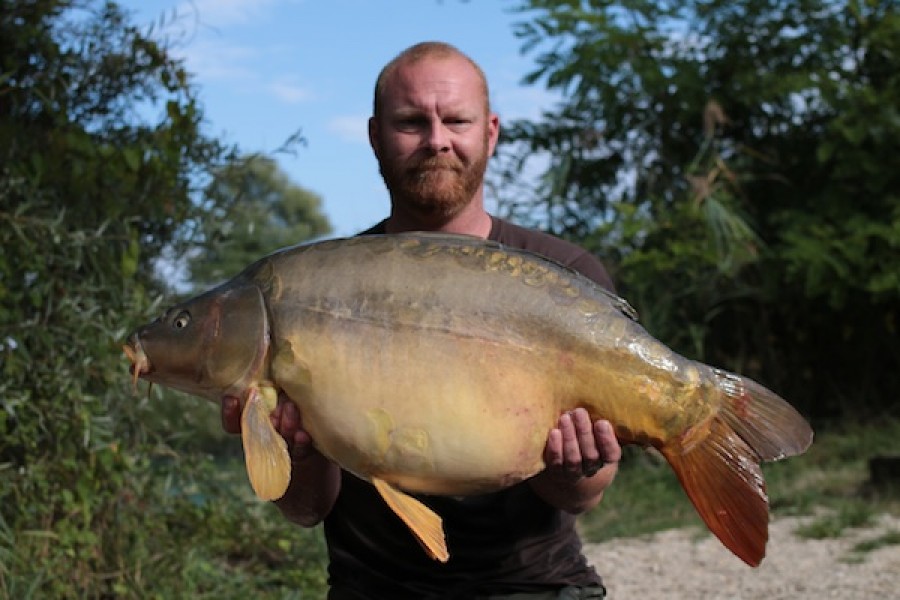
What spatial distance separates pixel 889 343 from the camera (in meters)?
8.09

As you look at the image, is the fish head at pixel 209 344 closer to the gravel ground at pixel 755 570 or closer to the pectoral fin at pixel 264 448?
the pectoral fin at pixel 264 448

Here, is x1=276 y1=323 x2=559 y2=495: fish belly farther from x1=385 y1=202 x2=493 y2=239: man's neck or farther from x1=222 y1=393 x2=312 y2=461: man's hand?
x1=385 y1=202 x2=493 y2=239: man's neck

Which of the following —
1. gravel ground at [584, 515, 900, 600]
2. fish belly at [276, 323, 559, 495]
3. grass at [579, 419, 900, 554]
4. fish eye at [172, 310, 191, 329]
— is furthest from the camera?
grass at [579, 419, 900, 554]

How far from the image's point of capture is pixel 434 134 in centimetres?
213

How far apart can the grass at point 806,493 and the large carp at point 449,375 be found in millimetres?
3616

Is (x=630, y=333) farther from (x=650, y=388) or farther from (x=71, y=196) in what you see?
(x=71, y=196)

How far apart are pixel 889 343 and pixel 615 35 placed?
2846 millimetres

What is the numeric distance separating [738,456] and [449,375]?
46 cm

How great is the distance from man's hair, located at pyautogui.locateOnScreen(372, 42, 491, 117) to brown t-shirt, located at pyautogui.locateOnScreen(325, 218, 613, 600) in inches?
13.5

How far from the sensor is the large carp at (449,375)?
5.50 feet

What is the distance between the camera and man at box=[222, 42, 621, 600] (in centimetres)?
213

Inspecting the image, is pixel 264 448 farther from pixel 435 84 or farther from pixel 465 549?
pixel 435 84

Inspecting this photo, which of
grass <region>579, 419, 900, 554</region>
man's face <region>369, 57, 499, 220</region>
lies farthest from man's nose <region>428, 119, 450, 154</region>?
grass <region>579, 419, 900, 554</region>

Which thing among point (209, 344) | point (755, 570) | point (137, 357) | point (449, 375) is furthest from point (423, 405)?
point (755, 570)
